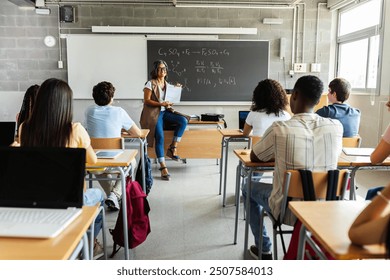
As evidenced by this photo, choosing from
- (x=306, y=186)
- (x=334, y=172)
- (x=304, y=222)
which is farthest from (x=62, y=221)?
(x=334, y=172)

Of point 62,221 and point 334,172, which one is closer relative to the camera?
point 62,221

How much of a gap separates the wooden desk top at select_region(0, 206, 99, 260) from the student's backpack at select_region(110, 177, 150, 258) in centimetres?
119

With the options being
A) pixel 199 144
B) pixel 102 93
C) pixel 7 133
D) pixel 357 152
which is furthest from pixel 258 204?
pixel 199 144

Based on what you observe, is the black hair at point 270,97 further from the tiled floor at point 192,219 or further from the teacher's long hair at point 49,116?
the teacher's long hair at point 49,116

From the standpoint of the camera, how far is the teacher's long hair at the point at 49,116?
1.70 metres

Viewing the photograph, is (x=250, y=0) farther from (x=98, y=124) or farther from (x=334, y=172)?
(x=334, y=172)

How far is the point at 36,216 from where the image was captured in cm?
125

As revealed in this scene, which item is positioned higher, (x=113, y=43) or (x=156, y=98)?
(x=113, y=43)

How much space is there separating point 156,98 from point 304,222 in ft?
10.8

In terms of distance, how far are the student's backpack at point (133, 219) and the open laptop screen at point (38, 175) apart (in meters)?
0.99

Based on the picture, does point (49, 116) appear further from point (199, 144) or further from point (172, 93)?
point (199, 144)

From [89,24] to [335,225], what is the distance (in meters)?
5.79

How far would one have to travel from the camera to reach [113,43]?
6.04m

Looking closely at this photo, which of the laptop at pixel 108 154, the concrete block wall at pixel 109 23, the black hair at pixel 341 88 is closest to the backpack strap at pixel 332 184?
the laptop at pixel 108 154
